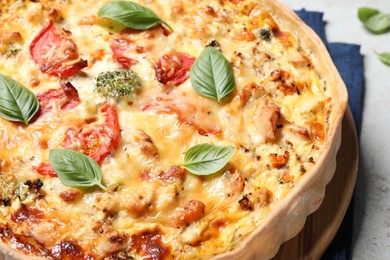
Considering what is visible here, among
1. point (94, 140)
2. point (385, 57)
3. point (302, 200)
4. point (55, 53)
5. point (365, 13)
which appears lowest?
point (385, 57)

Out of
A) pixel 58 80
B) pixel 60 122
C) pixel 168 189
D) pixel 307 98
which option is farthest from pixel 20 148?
pixel 307 98

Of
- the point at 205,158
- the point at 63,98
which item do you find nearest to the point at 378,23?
the point at 205,158

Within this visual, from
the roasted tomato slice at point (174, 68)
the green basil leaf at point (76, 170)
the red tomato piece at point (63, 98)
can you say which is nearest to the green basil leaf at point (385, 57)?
the roasted tomato slice at point (174, 68)

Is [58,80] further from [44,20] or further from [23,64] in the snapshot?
[44,20]

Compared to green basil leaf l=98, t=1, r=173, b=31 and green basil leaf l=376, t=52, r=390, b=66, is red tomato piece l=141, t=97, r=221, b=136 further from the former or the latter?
green basil leaf l=376, t=52, r=390, b=66

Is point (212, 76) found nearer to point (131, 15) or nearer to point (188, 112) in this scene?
point (188, 112)

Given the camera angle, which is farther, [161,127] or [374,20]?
[374,20]

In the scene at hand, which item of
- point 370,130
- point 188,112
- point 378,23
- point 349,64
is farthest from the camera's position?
point 378,23

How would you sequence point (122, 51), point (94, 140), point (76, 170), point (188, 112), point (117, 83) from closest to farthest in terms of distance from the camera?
point (76, 170) < point (94, 140) < point (188, 112) < point (117, 83) < point (122, 51)
